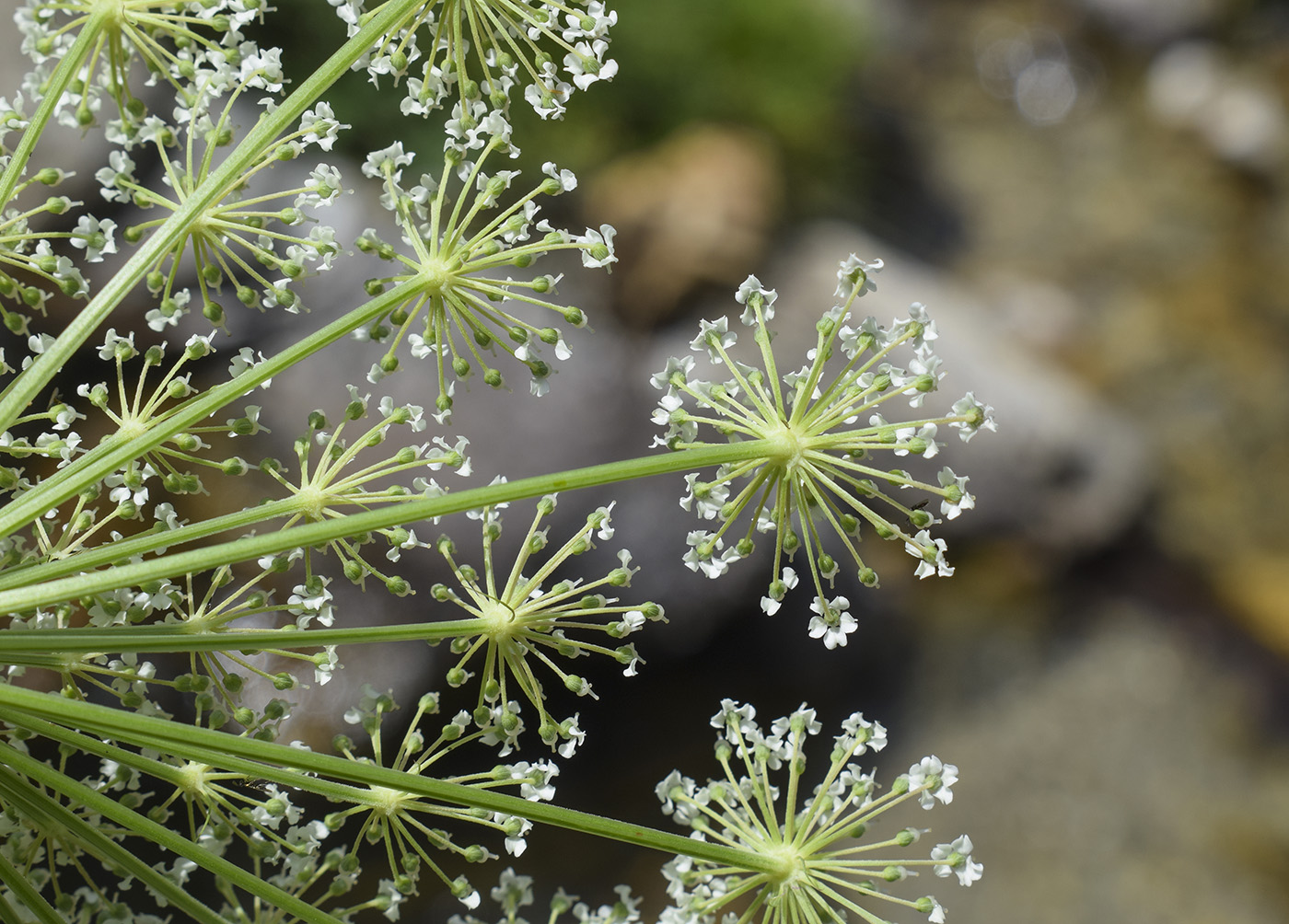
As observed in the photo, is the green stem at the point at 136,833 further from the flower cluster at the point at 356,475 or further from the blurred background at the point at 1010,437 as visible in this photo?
the blurred background at the point at 1010,437

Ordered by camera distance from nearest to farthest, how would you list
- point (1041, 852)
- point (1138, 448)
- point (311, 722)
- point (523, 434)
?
point (311, 722), point (523, 434), point (1041, 852), point (1138, 448)

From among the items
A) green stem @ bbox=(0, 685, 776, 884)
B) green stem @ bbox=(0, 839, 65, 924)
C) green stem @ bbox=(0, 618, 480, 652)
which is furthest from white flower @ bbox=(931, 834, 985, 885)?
green stem @ bbox=(0, 839, 65, 924)

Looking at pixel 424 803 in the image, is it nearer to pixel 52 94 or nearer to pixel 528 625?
pixel 528 625

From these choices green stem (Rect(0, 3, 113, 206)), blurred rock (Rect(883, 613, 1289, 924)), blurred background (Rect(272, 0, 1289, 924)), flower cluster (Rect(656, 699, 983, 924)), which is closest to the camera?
green stem (Rect(0, 3, 113, 206))

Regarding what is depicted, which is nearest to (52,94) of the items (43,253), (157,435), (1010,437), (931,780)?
(43,253)

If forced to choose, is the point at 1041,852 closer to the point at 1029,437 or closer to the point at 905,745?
the point at 905,745

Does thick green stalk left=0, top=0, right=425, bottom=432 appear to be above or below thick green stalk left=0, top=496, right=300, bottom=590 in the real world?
above

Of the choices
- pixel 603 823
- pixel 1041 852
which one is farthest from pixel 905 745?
pixel 603 823

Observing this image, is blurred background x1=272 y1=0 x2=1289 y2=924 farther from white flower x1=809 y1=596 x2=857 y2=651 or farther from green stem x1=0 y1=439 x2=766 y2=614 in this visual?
green stem x1=0 y1=439 x2=766 y2=614
